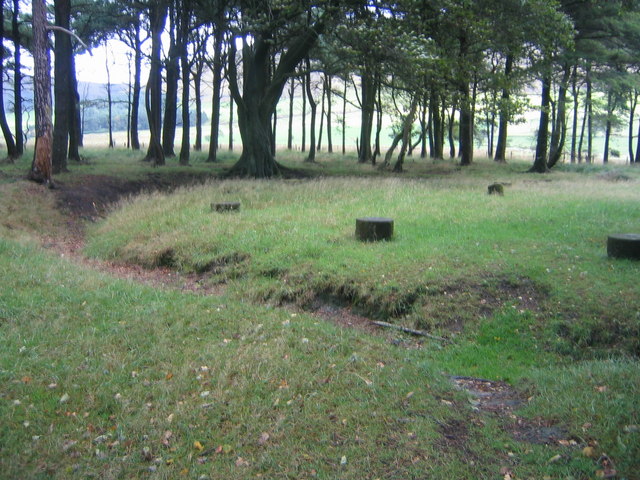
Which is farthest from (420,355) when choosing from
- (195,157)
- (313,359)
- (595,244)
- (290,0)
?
(195,157)

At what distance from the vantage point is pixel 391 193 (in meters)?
15.8

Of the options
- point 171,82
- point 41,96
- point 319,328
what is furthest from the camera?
point 171,82

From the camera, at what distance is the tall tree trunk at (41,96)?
1569 cm

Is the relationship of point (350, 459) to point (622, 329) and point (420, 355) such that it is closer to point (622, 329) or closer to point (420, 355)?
point (420, 355)

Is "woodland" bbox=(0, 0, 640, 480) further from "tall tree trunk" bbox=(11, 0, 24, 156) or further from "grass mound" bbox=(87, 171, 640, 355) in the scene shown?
"tall tree trunk" bbox=(11, 0, 24, 156)

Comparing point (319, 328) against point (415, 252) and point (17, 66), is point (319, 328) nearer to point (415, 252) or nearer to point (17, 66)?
point (415, 252)

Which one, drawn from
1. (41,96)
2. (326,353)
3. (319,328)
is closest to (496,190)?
(319,328)

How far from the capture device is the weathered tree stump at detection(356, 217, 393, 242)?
10.2m

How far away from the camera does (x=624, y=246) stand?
27.9ft

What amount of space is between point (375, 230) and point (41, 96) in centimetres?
1119

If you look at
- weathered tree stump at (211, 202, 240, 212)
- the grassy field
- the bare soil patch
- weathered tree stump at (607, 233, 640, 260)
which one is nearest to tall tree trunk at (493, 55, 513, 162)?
the grassy field

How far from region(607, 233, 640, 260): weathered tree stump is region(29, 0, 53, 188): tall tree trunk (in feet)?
47.5

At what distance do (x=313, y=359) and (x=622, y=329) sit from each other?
3737 mm

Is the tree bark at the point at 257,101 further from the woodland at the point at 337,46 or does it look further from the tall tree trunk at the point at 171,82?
the tall tree trunk at the point at 171,82
